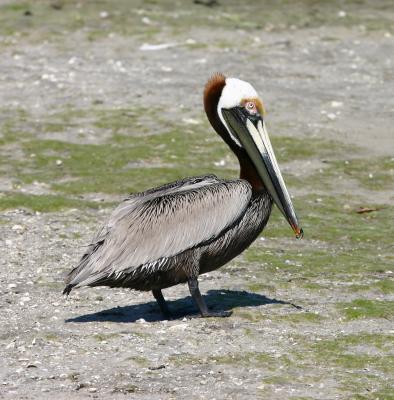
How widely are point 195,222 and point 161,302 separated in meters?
0.64

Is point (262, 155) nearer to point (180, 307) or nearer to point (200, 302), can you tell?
point (200, 302)

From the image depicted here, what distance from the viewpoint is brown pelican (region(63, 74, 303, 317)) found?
727 centimetres

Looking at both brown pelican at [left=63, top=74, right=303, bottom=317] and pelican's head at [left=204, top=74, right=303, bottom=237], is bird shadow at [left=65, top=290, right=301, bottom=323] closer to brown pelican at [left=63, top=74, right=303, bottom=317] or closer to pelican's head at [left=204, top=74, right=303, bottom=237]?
brown pelican at [left=63, top=74, right=303, bottom=317]

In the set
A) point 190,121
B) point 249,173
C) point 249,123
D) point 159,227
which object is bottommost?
point 190,121

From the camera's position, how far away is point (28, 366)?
6746 mm

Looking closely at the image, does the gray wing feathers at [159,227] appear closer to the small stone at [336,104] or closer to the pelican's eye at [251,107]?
the pelican's eye at [251,107]

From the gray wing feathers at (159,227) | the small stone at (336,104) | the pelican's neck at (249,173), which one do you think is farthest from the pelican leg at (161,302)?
the small stone at (336,104)

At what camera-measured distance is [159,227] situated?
7.38 metres

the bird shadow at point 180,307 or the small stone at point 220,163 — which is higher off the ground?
the bird shadow at point 180,307

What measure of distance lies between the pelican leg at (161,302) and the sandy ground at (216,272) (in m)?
0.10

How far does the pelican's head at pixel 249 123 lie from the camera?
7.75m

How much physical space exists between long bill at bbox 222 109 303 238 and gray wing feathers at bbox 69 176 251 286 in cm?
23

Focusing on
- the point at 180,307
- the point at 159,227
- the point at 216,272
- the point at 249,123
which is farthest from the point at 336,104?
the point at 159,227

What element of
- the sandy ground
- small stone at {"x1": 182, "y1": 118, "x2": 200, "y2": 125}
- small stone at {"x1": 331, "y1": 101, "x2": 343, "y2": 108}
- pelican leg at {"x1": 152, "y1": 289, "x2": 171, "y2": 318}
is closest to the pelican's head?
the sandy ground
